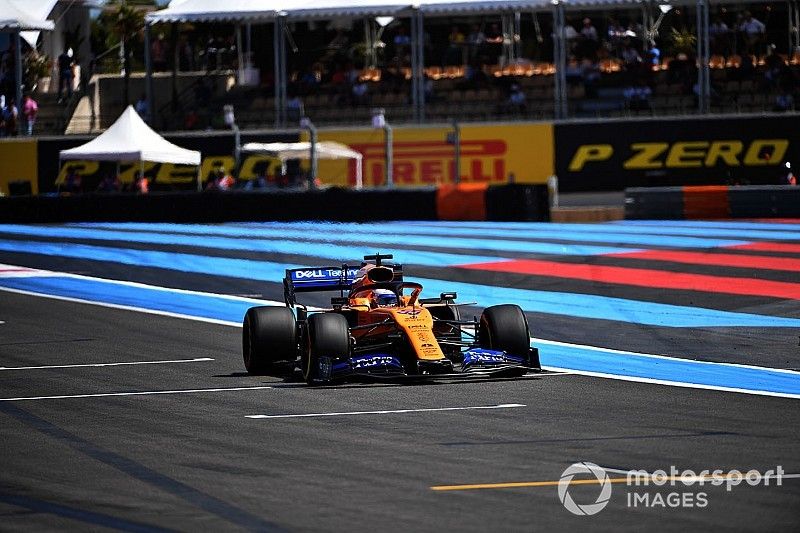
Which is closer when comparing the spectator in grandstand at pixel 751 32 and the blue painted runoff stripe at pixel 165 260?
the blue painted runoff stripe at pixel 165 260

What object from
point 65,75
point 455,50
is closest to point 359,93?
point 455,50

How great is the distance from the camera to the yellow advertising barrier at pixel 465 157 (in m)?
35.2

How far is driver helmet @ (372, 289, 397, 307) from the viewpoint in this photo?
44.0 ft

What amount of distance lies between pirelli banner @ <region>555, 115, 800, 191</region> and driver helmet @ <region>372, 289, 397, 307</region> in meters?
21.2

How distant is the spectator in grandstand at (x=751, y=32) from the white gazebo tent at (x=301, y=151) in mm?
10271

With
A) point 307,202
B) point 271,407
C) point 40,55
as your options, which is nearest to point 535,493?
point 271,407

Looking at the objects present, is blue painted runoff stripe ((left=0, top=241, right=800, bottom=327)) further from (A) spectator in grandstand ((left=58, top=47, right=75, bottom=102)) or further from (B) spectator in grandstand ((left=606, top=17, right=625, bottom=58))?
(B) spectator in grandstand ((left=606, top=17, right=625, bottom=58))

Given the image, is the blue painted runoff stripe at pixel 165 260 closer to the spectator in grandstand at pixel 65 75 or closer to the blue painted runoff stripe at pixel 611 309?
the blue painted runoff stripe at pixel 611 309

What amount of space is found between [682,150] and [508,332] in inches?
868

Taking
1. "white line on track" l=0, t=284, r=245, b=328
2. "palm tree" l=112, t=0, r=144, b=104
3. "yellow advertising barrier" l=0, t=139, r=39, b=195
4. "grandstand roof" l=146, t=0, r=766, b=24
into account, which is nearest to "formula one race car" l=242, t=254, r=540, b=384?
"white line on track" l=0, t=284, r=245, b=328

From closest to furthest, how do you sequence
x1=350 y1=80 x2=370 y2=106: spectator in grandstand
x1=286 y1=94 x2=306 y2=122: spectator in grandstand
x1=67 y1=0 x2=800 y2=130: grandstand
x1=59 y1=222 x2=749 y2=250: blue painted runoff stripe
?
1. x1=59 y1=222 x2=749 y2=250: blue painted runoff stripe
2. x1=67 y1=0 x2=800 y2=130: grandstand
3. x1=286 y1=94 x2=306 y2=122: spectator in grandstand
4. x1=350 y1=80 x2=370 y2=106: spectator in grandstand

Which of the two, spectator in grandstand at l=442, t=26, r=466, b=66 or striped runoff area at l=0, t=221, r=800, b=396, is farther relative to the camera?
spectator in grandstand at l=442, t=26, r=466, b=66

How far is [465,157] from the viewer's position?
3550 cm

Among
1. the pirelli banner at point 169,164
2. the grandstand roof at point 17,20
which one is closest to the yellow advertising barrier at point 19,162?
the pirelli banner at point 169,164
